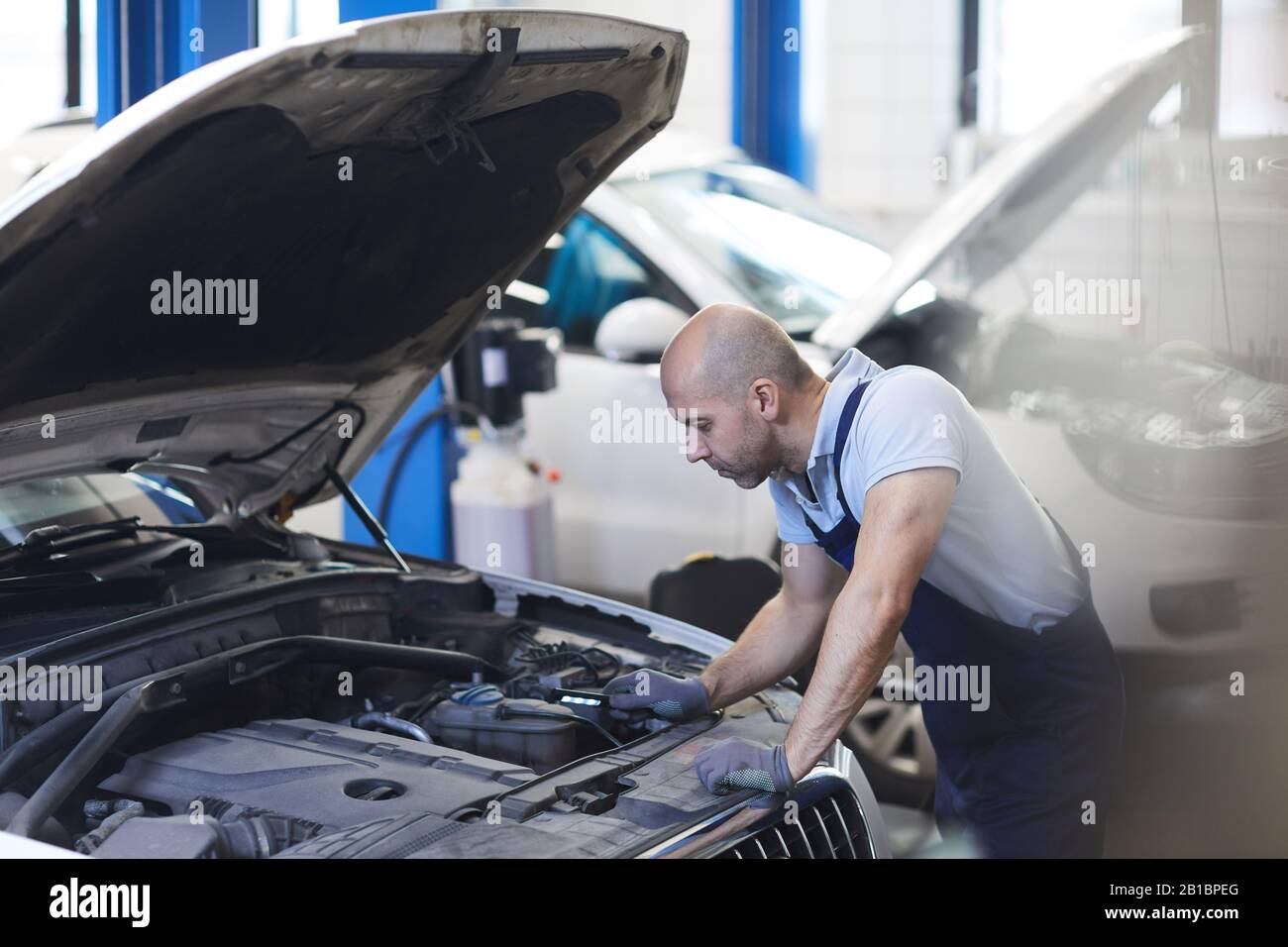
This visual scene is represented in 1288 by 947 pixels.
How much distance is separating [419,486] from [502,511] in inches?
15.3

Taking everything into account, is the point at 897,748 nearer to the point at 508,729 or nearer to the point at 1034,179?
the point at 1034,179

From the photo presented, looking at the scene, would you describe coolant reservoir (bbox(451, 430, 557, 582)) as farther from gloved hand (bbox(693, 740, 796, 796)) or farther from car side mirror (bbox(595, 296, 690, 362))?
gloved hand (bbox(693, 740, 796, 796))

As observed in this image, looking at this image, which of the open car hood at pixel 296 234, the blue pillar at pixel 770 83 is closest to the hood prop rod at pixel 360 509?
the open car hood at pixel 296 234

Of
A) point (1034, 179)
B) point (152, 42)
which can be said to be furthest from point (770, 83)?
point (152, 42)

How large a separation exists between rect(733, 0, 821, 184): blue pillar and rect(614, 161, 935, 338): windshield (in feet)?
6.25

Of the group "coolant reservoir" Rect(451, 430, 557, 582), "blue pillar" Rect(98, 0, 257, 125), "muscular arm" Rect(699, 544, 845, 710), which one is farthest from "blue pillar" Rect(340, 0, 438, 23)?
"muscular arm" Rect(699, 544, 845, 710)

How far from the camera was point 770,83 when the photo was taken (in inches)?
279

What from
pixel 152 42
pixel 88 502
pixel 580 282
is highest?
pixel 152 42

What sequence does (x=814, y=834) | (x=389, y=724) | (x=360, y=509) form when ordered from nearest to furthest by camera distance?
(x=814, y=834), (x=389, y=724), (x=360, y=509)

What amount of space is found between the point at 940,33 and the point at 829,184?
4.25ft

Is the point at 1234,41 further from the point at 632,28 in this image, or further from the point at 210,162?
the point at 210,162

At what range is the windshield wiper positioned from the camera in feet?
7.86

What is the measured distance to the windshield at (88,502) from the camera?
8.18 ft
